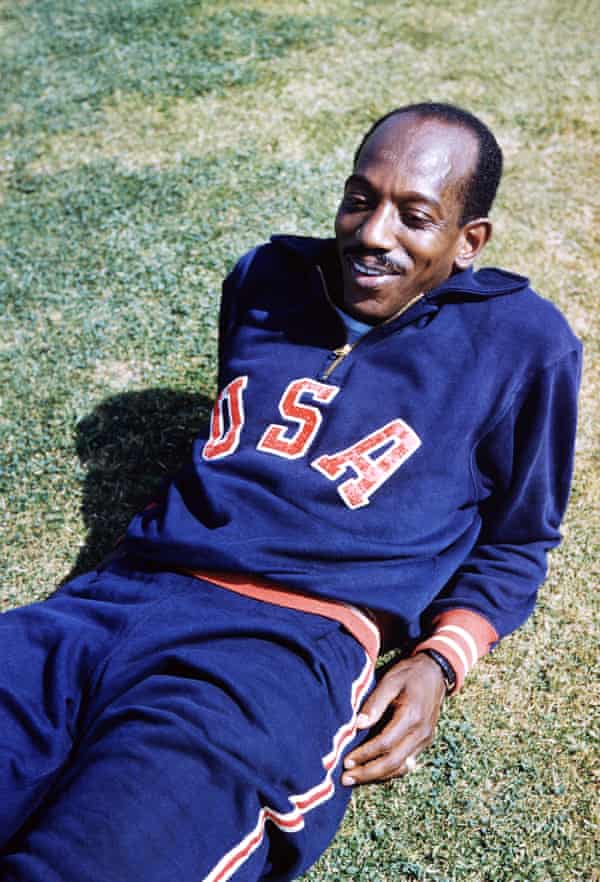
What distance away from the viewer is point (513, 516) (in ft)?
8.92

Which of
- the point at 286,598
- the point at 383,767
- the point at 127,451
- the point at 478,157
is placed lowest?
the point at 127,451

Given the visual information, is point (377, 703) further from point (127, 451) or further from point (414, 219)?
point (127, 451)

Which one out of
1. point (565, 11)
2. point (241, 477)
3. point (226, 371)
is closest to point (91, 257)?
point (226, 371)

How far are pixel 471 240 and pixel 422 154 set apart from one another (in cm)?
33

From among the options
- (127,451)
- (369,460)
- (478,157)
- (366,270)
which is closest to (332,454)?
(369,460)

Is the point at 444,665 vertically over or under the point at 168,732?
under

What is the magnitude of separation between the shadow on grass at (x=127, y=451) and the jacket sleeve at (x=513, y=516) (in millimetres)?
1309

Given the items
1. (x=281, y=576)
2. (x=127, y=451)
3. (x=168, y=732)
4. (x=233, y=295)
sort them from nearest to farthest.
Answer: (x=168, y=732) < (x=281, y=576) < (x=233, y=295) < (x=127, y=451)

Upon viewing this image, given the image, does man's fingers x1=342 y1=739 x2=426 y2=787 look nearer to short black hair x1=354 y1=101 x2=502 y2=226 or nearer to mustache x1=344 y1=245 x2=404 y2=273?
mustache x1=344 y1=245 x2=404 y2=273

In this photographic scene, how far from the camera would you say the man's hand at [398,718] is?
7.94ft

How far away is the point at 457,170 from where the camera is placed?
2584 mm

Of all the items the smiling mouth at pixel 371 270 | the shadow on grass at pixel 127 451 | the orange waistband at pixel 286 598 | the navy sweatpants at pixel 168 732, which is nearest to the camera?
the navy sweatpants at pixel 168 732

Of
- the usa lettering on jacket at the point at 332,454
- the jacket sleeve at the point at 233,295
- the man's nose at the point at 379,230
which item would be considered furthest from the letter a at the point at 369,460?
the jacket sleeve at the point at 233,295

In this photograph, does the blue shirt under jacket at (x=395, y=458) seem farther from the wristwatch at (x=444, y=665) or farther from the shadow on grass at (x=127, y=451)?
the shadow on grass at (x=127, y=451)
